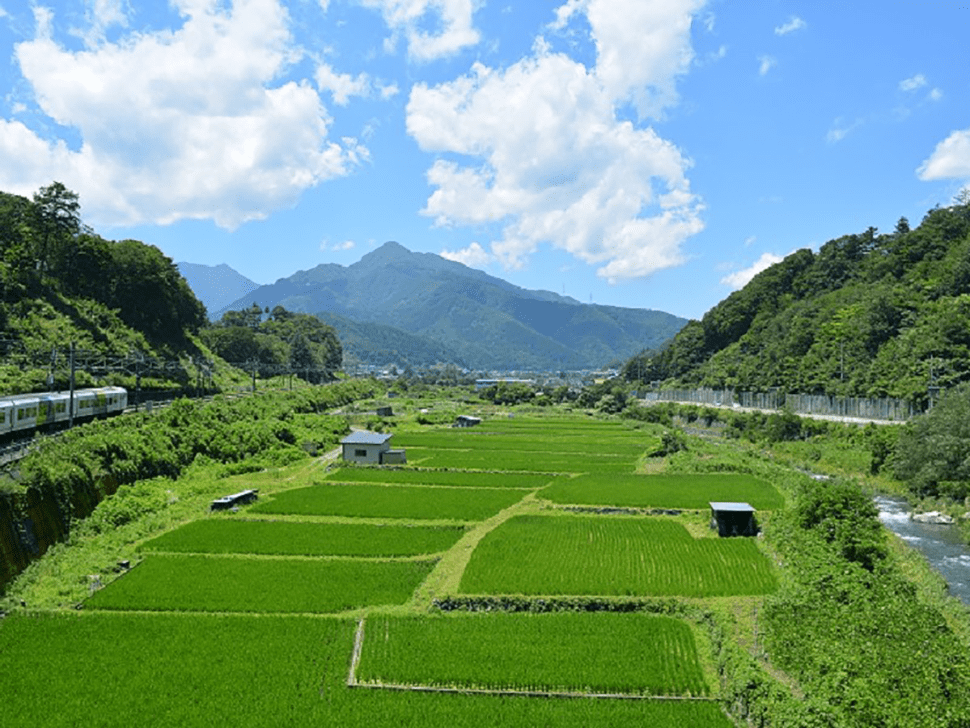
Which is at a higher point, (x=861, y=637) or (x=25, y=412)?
(x=25, y=412)

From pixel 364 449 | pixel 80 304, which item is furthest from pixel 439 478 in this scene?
pixel 80 304

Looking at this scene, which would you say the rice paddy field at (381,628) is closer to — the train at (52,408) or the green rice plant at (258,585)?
the green rice plant at (258,585)

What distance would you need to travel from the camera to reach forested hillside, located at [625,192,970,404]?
6238cm

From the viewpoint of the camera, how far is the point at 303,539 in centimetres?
2906

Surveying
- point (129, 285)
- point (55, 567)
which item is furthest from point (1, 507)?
point (129, 285)

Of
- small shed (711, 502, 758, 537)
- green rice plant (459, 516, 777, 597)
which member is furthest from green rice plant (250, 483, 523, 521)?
small shed (711, 502, 758, 537)

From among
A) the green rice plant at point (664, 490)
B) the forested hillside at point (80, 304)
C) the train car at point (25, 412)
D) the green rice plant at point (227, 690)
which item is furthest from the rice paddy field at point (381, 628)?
the forested hillside at point (80, 304)

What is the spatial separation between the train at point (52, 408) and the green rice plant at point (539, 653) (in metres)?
25.4

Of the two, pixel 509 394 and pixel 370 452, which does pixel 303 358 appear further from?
pixel 370 452

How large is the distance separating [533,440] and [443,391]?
8551 cm

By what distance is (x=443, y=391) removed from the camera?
152m

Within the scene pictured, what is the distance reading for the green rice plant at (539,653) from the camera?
53.5ft

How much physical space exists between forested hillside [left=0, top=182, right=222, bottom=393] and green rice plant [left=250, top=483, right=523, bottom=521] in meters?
22.5

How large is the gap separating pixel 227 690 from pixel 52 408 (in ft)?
99.9
